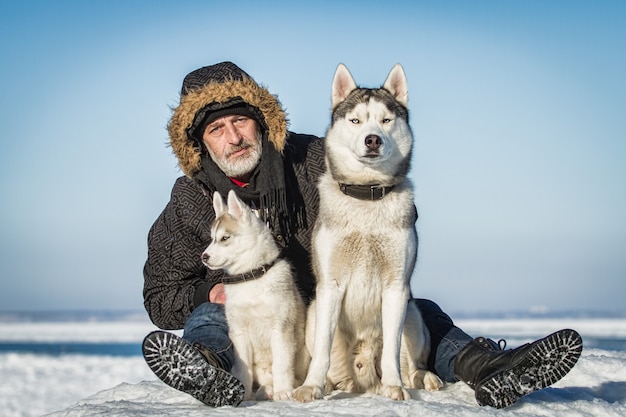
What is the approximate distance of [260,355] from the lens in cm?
486

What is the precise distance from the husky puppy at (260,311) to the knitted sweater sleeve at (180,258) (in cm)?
76

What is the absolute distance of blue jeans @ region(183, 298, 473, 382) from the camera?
4.79 meters

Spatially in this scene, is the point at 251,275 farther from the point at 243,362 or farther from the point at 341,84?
the point at 341,84

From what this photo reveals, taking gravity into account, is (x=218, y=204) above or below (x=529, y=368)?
above

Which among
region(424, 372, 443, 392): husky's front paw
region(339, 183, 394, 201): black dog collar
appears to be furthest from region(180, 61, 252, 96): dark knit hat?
region(424, 372, 443, 392): husky's front paw

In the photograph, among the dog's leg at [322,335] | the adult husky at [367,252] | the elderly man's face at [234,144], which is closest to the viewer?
the dog's leg at [322,335]

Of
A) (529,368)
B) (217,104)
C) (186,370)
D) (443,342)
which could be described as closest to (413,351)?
(443,342)

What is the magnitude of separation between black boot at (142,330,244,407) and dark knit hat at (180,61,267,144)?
2.15 m

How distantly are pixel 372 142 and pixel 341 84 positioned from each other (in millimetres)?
838

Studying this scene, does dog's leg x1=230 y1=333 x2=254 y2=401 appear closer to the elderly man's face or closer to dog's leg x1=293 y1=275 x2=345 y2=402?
dog's leg x1=293 y1=275 x2=345 y2=402

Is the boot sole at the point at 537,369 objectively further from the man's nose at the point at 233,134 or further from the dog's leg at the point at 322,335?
the man's nose at the point at 233,134

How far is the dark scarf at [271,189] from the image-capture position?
18.2 feet

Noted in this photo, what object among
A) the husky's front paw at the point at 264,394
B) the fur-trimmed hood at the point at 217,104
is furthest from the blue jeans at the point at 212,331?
the fur-trimmed hood at the point at 217,104

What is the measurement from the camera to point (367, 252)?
181 inches
